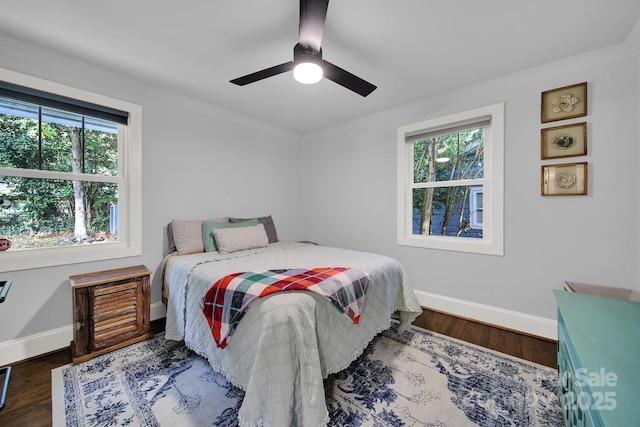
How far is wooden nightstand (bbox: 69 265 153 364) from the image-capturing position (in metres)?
1.92

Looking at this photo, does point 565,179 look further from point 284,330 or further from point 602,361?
point 284,330

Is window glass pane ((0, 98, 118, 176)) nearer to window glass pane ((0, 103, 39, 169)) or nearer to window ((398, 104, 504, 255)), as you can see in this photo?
window glass pane ((0, 103, 39, 169))

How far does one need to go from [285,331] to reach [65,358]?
81.0 inches

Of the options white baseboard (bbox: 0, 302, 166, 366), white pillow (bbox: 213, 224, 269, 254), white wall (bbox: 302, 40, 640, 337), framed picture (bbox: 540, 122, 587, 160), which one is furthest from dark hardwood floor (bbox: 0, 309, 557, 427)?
framed picture (bbox: 540, 122, 587, 160)

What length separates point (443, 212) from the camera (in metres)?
3.08

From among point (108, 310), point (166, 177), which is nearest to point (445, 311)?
point (108, 310)

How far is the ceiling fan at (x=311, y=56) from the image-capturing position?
1.48m

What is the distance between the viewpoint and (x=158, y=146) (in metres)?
2.73

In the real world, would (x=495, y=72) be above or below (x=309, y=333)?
above

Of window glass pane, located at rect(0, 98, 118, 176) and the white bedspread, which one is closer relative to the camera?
the white bedspread

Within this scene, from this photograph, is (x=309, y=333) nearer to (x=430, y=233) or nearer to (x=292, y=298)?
(x=292, y=298)

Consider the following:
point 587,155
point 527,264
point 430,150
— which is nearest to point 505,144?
point 587,155

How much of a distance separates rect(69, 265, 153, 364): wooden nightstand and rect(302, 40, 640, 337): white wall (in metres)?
2.63

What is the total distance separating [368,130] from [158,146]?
100 inches
